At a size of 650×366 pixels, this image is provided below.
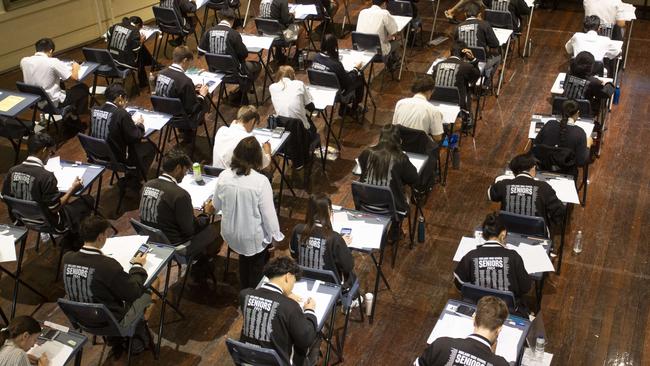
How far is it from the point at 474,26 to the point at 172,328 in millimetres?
5426

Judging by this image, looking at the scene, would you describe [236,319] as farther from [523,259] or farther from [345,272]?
[523,259]

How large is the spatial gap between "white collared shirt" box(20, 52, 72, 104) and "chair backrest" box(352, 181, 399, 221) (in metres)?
4.33

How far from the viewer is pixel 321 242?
19.9ft

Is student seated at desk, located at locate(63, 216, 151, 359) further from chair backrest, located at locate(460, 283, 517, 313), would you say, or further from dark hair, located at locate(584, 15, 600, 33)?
dark hair, located at locate(584, 15, 600, 33)

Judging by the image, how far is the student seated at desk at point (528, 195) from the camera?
6.76 meters

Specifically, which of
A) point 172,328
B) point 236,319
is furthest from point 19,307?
point 236,319

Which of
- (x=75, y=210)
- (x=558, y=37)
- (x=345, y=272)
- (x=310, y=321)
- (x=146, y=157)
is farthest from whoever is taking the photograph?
(x=558, y=37)

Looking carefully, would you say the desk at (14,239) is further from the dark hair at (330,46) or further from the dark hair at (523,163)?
the dark hair at (523,163)

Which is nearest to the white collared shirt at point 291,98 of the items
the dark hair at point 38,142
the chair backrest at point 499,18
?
the dark hair at point 38,142

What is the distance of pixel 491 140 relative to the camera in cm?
969

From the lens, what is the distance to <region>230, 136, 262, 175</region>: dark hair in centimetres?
648

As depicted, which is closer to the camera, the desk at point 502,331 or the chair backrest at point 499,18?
the desk at point 502,331

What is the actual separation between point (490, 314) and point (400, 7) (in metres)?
7.68

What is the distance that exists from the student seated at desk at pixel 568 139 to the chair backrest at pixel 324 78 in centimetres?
245
